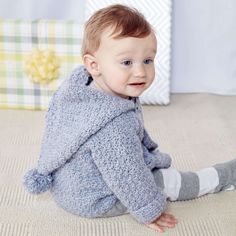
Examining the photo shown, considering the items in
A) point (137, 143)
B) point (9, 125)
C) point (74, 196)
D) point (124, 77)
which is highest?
point (124, 77)

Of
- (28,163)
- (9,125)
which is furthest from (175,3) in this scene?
(28,163)

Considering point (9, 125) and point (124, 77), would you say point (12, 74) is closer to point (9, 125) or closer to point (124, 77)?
point (9, 125)

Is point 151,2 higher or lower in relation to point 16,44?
higher

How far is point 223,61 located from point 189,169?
779 millimetres

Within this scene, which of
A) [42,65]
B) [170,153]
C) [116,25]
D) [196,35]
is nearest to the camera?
[116,25]

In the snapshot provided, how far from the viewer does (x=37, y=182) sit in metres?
1.32

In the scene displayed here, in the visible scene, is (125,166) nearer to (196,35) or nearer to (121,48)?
(121,48)

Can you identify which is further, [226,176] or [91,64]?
[226,176]

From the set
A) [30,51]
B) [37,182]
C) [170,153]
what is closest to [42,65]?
[30,51]

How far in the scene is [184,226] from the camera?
49.8 inches

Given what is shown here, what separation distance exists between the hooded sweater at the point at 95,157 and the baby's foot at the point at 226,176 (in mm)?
200

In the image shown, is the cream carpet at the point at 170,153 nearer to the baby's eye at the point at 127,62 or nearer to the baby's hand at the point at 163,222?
the baby's hand at the point at 163,222

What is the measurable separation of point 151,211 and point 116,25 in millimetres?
394

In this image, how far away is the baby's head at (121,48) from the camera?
118cm
